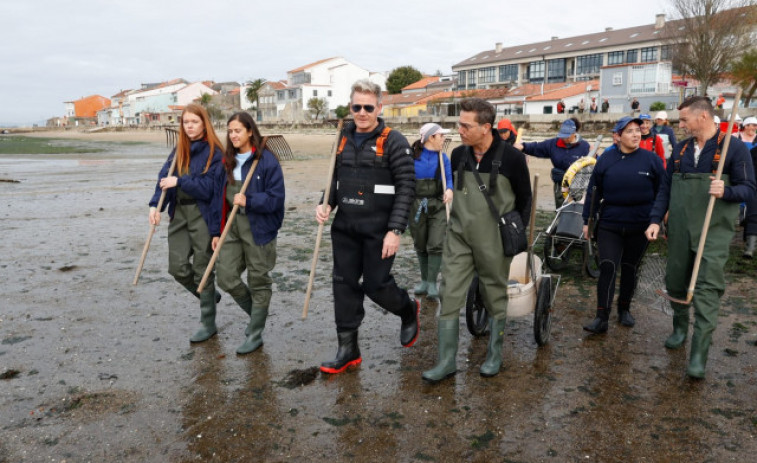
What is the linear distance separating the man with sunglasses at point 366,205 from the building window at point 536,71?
76809 millimetres

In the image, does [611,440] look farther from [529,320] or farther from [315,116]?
[315,116]

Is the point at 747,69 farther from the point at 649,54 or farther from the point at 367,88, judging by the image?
the point at 367,88

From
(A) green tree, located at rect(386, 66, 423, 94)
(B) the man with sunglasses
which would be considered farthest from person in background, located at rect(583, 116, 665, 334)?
(A) green tree, located at rect(386, 66, 423, 94)

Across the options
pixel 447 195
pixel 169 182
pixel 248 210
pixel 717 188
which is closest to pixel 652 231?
pixel 717 188

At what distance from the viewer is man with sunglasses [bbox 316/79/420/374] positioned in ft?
14.1

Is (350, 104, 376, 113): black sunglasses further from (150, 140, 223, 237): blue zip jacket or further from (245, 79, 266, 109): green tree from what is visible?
(245, 79, 266, 109): green tree

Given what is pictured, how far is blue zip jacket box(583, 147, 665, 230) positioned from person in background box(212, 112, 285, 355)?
3.11 meters

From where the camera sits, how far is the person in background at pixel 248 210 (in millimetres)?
4746

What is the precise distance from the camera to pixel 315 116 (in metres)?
86.4

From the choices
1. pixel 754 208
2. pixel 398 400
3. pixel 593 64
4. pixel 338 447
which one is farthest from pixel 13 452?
pixel 593 64

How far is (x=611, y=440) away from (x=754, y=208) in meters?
3.13

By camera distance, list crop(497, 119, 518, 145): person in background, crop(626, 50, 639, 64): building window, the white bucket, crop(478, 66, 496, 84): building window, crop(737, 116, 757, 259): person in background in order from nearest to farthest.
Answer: the white bucket
crop(737, 116, 757, 259): person in background
crop(497, 119, 518, 145): person in background
crop(626, 50, 639, 64): building window
crop(478, 66, 496, 84): building window

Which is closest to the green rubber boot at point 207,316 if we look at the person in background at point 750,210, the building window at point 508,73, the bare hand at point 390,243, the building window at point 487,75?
the bare hand at point 390,243

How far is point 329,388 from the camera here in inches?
170
